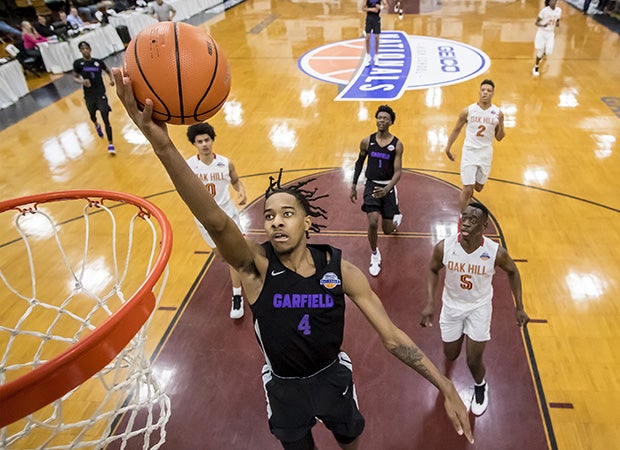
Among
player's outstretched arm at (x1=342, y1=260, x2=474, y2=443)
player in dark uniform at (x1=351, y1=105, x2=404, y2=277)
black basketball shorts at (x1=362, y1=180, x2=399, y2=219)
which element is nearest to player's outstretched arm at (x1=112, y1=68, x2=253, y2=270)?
player's outstretched arm at (x1=342, y1=260, x2=474, y2=443)

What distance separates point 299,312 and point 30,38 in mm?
14515

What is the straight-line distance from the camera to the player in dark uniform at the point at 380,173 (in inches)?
200

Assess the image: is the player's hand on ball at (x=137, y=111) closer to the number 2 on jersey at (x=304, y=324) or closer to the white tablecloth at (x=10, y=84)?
the number 2 on jersey at (x=304, y=324)

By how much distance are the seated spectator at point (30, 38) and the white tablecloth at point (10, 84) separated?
2.14 meters

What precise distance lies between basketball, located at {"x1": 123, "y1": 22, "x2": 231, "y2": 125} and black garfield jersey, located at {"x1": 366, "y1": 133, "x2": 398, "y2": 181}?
9.82 ft

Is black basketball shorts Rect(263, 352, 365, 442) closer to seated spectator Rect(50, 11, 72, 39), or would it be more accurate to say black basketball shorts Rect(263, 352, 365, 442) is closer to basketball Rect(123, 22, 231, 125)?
basketball Rect(123, 22, 231, 125)

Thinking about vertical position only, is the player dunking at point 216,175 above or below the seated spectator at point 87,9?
above

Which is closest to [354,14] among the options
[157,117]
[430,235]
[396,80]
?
[396,80]

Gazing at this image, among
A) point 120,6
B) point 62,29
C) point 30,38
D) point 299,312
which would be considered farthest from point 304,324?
point 120,6

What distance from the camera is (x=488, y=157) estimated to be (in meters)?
5.92

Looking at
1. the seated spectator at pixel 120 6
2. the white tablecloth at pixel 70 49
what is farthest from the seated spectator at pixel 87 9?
the white tablecloth at pixel 70 49

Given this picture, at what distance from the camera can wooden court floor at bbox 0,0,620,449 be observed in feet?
14.0

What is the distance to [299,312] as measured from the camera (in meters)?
2.35

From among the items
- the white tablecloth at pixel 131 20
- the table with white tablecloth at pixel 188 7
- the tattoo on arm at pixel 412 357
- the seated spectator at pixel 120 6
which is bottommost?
the table with white tablecloth at pixel 188 7
